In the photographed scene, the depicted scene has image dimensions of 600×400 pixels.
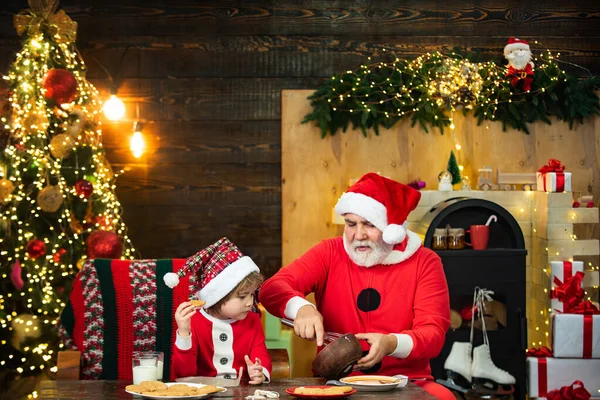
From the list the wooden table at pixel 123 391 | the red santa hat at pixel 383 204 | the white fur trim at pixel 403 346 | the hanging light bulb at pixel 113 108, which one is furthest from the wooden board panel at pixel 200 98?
the wooden table at pixel 123 391

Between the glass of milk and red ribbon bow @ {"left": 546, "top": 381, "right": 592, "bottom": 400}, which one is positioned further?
red ribbon bow @ {"left": 546, "top": 381, "right": 592, "bottom": 400}

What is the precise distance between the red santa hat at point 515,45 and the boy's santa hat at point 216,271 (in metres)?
2.63

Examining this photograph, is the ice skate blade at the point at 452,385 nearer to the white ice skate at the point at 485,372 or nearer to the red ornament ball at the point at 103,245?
the white ice skate at the point at 485,372

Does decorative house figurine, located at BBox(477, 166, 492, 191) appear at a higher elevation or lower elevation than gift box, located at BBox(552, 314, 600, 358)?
higher

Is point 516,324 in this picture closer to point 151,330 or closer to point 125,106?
point 151,330

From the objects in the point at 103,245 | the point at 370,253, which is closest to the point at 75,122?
the point at 103,245

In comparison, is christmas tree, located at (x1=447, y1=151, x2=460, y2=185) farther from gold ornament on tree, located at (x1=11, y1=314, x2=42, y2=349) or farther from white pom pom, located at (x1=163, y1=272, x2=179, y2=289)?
white pom pom, located at (x1=163, y1=272, x2=179, y2=289)

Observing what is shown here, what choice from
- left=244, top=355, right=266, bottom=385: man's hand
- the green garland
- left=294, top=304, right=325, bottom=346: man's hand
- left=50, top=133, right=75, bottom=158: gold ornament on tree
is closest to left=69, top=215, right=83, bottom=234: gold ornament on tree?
left=50, top=133, right=75, bottom=158: gold ornament on tree

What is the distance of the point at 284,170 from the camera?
16.9 ft

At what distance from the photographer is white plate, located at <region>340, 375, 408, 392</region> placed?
96.2 inches

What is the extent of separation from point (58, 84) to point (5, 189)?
23.2 inches

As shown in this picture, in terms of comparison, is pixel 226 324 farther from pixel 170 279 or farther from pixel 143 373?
pixel 143 373

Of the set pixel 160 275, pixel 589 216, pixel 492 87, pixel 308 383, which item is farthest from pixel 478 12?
pixel 308 383

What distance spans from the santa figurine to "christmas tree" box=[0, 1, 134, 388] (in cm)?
239
